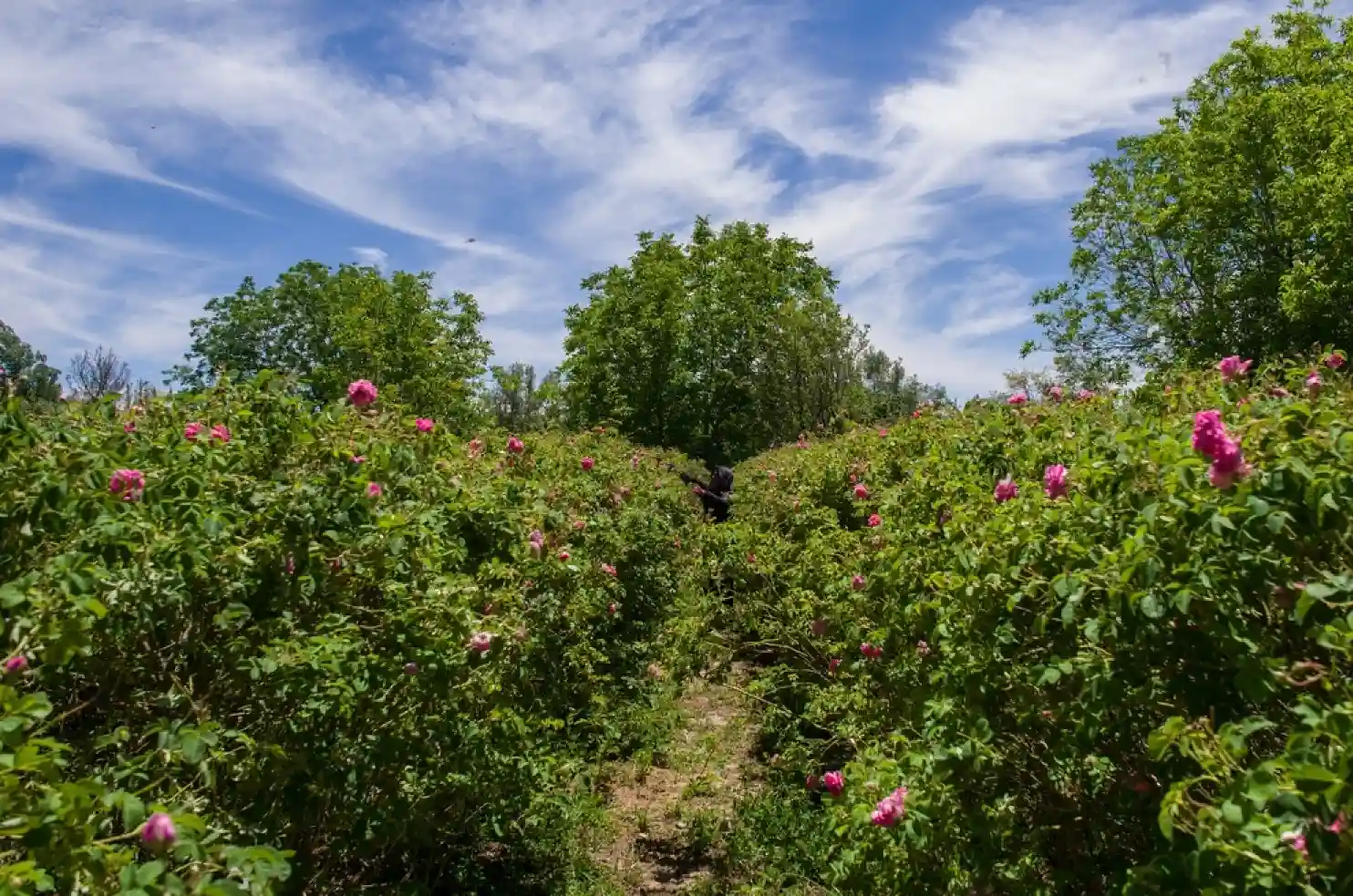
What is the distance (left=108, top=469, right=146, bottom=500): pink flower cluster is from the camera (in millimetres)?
2002

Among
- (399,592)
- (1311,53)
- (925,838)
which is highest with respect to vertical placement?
(1311,53)

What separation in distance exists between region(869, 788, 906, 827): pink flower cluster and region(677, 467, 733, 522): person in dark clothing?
8816mm

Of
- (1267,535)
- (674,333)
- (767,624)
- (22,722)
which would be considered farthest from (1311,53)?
(22,722)

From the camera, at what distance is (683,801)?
4852mm

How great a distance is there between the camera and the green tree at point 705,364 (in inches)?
1006

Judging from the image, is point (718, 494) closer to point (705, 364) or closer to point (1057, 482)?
point (1057, 482)

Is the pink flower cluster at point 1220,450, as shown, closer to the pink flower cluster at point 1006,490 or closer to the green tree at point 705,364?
the pink flower cluster at point 1006,490

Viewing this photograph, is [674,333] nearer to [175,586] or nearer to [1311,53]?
[1311,53]

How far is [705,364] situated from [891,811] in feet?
82.2

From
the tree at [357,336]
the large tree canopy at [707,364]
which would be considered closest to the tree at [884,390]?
the large tree canopy at [707,364]

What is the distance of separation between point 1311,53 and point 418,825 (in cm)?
2540

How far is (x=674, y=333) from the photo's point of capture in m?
26.0

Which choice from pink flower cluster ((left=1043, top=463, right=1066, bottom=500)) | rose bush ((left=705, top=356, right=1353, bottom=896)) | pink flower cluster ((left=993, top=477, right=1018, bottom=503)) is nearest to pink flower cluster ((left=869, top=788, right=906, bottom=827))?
rose bush ((left=705, top=356, right=1353, bottom=896))

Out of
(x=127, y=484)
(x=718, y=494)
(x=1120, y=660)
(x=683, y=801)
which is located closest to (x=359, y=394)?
(x=127, y=484)
